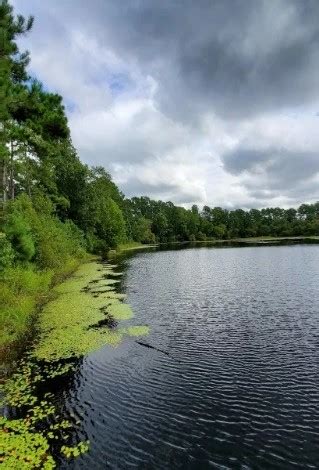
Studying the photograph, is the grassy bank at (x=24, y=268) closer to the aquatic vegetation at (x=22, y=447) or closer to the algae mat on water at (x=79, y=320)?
the algae mat on water at (x=79, y=320)

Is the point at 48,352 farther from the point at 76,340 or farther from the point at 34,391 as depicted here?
the point at 34,391

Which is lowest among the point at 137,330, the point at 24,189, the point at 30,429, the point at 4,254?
the point at 30,429

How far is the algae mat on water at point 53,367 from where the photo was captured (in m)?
10.9

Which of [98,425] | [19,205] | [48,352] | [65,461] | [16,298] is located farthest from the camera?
[19,205]

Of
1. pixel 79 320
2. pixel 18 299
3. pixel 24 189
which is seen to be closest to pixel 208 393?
pixel 79 320

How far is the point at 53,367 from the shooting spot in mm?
17656

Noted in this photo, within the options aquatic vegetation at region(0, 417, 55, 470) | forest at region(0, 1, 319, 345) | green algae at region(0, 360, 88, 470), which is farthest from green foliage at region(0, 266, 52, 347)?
aquatic vegetation at region(0, 417, 55, 470)

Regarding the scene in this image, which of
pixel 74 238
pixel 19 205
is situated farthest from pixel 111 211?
pixel 19 205

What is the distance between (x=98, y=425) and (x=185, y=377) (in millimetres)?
4956

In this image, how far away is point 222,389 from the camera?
14.9 meters

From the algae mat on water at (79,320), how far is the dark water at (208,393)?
1518 millimetres

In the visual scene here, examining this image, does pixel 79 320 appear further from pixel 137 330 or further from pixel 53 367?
pixel 53 367

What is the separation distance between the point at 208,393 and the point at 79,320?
13.7 metres

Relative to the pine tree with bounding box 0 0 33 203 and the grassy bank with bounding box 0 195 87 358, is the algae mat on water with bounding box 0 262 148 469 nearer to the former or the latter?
the grassy bank with bounding box 0 195 87 358
